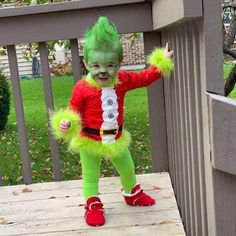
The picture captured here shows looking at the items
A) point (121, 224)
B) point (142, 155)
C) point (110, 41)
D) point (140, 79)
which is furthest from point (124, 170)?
point (142, 155)

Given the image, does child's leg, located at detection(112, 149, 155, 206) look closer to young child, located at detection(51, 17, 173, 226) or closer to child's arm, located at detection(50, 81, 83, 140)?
young child, located at detection(51, 17, 173, 226)

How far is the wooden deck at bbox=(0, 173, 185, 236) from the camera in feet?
7.61

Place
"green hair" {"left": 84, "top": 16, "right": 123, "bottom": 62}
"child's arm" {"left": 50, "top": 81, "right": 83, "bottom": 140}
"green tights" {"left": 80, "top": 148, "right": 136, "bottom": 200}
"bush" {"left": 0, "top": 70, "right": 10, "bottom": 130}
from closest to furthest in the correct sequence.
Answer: "green hair" {"left": 84, "top": 16, "right": 123, "bottom": 62}, "child's arm" {"left": 50, "top": 81, "right": 83, "bottom": 140}, "green tights" {"left": 80, "top": 148, "right": 136, "bottom": 200}, "bush" {"left": 0, "top": 70, "right": 10, "bottom": 130}

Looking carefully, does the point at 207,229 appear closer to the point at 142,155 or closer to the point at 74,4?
the point at 74,4

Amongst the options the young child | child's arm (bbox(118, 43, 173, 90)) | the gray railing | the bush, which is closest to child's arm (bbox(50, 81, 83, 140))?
the young child

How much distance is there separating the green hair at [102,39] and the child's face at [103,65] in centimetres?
2

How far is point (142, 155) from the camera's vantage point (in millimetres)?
5598

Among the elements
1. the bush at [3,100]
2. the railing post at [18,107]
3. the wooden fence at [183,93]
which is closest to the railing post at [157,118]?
the wooden fence at [183,93]

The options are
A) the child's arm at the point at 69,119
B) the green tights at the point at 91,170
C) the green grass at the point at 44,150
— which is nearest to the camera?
the child's arm at the point at 69,119

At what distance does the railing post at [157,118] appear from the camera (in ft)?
9.62

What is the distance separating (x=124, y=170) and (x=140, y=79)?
472 millimetres

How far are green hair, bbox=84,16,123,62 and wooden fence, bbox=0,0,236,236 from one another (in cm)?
23

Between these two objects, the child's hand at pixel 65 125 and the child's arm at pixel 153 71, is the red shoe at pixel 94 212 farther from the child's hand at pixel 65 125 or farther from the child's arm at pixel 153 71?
the child's arm at pixel 153 71

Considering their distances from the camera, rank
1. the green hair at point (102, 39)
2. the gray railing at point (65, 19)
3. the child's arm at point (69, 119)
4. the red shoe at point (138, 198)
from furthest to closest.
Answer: the gray railing at point (65, 19)
the red shoe at point (138, 198)
the child's arm at point (69, 119)
the green hair at point (102, 39)
